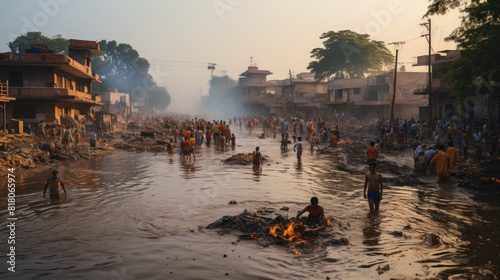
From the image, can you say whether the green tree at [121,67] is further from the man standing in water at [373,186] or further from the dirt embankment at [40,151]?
the man standing in water at [373,186]

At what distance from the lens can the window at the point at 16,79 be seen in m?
30.1

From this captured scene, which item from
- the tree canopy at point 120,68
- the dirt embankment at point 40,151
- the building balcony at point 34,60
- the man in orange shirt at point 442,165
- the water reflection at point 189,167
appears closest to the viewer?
the man in orange shirt at point 442,165

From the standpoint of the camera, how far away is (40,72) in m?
30.5

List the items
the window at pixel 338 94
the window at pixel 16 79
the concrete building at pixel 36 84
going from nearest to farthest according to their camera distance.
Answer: the concrete building at pixel 36 84 → the window at pixel 16 79 → the window at pixel 338 94

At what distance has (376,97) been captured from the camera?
163ft

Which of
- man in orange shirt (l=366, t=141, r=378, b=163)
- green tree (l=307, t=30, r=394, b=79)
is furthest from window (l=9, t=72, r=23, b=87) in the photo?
green tree (l=307, t=30, r=394, b=79)

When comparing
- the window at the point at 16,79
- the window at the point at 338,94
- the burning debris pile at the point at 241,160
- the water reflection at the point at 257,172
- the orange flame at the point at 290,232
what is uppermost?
the window at the point at 338,94

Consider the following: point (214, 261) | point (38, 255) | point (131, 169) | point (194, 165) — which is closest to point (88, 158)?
point (131, 169)

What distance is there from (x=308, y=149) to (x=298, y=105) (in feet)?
125

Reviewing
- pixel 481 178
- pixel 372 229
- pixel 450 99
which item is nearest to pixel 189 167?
pixel 372 229

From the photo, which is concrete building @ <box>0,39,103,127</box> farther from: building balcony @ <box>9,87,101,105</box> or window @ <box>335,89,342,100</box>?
window @ <box>335,89,342,100</box>

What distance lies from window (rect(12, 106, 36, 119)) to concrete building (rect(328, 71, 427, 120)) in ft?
119

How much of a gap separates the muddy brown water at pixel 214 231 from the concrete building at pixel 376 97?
32.8 meters

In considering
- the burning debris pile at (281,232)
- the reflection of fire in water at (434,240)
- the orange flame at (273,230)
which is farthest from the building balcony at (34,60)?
the reflection of fire in water at (434,240)
